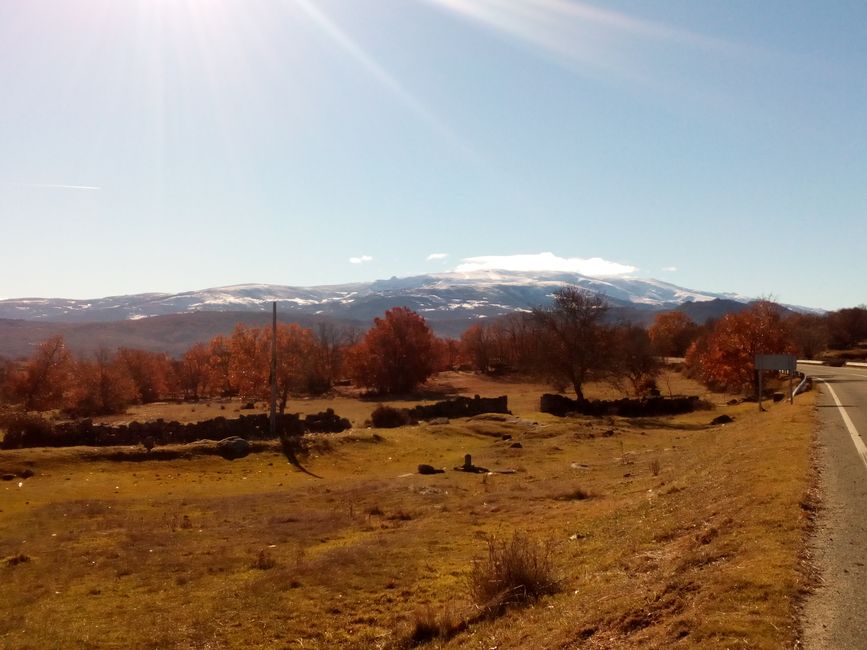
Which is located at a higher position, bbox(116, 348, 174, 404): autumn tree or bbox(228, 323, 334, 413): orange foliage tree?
bbox(228, 323, 334, 413): orange foliage tree

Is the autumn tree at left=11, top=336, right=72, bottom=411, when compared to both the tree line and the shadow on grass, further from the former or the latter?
the shadow on grass

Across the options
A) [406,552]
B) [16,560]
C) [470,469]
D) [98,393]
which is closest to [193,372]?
[98,393]

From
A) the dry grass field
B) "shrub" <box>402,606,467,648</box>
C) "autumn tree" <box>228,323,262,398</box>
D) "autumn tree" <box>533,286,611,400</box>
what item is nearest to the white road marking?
the dry grass field

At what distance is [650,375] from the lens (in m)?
73.6

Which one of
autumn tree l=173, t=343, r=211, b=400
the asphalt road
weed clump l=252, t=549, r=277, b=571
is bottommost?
autumn tree l=173, t=343, r=211, b=400

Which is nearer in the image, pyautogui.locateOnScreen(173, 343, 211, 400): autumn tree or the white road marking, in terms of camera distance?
the white road marking

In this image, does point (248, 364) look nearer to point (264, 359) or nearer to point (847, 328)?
point (264, 359)

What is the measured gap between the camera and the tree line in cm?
5916

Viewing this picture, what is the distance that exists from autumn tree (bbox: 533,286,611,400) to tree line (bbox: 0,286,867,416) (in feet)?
0.31

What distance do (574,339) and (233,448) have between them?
35122mm

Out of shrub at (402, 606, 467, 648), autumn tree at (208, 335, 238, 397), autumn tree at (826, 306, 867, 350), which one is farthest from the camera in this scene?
autumn tree at (826, 306, 867, 350)

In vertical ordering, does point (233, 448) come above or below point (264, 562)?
below

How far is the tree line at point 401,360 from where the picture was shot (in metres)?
59.2

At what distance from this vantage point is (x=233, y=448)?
32344 mm
